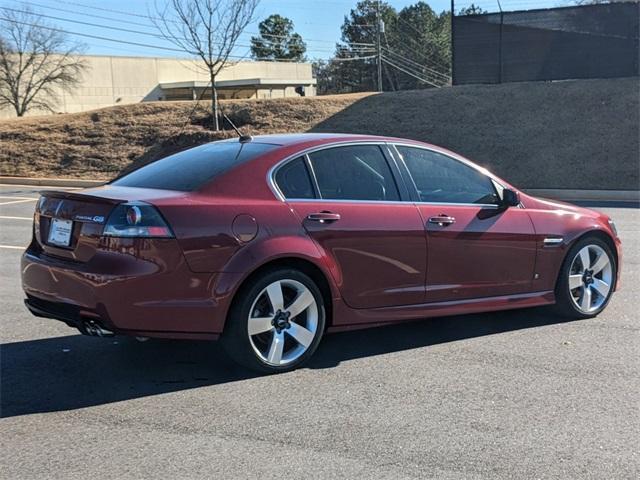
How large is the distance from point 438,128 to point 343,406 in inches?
692

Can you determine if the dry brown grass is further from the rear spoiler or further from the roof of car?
the rear spoiler

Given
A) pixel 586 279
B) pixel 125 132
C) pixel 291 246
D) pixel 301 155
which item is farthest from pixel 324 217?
pixel 125 132

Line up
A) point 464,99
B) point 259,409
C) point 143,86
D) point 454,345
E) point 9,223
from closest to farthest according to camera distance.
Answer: point 259,409
point 454,345
point 9,223
point 464,99
point 143,86

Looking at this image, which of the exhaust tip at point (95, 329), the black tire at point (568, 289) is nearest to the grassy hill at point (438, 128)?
the black tire at point (568, 289)

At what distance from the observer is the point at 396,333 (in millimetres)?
5766

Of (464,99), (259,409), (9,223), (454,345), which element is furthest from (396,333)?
(464,99)

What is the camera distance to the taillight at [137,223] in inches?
169

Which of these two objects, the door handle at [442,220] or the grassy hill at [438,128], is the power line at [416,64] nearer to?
the grassy hill at [438,128]

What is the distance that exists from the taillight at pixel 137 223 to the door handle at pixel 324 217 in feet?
3.16

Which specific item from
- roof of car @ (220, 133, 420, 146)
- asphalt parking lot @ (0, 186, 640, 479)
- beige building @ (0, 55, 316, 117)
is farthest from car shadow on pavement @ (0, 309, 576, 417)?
beige building @ (0, 55, 316, 117)

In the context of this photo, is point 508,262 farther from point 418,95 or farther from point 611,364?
point 418,95

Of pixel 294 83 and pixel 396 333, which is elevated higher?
pixel 294 83

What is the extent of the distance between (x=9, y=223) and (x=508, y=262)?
9.62 metres

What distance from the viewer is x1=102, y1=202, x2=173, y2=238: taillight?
169 inches
